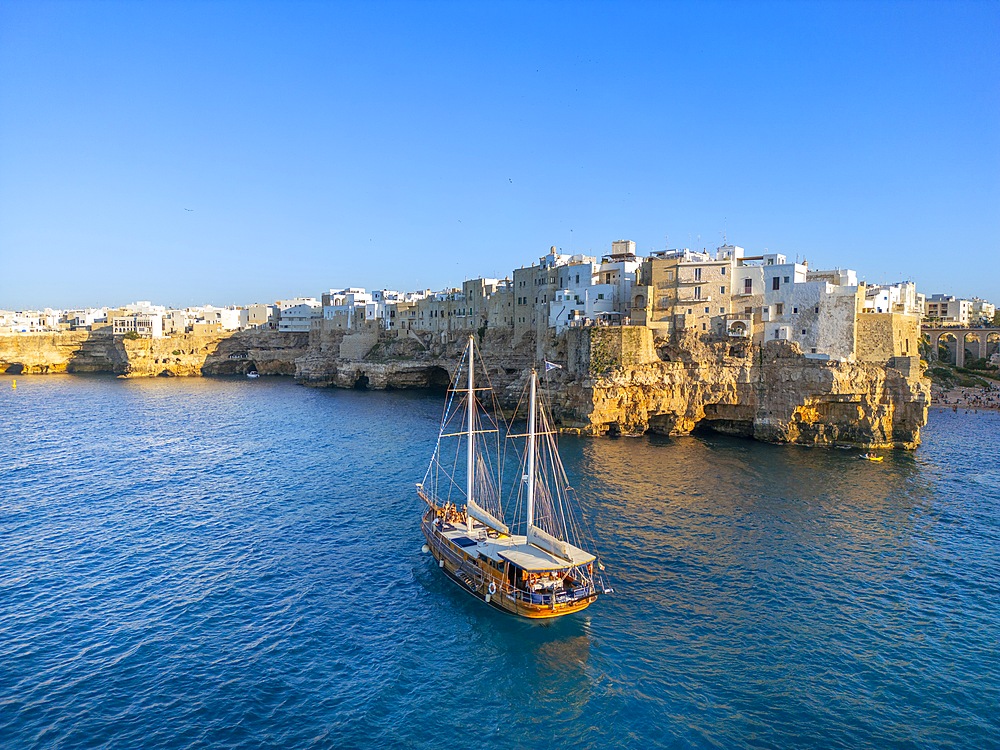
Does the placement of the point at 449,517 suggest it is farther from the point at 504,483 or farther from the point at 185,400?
the point at 185,400

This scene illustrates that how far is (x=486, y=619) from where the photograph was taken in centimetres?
2248

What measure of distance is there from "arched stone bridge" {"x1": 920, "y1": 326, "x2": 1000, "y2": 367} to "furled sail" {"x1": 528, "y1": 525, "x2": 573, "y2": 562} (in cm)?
10566

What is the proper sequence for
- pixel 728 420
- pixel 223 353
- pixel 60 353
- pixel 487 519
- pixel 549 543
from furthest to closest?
pixel 60 353, pixel 223 353, pixel 728 420, pixel 487 519, pixel 549 543

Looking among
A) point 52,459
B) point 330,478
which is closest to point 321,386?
point 52,459

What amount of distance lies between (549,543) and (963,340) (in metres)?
113

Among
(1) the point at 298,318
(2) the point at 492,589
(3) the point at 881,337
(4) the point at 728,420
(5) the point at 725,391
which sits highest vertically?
(1) the point at 298,318

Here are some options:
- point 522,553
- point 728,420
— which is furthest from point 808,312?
point 522,553

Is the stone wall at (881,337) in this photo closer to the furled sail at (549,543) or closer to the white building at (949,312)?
the furled sail at (549,543)

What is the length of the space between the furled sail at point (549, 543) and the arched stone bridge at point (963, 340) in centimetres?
10566

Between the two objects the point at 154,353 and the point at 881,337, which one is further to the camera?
the point at 154,353

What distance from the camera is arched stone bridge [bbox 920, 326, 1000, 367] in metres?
104

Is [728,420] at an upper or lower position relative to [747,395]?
lower

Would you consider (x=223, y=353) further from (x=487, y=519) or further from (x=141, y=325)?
(x=487, y=519)

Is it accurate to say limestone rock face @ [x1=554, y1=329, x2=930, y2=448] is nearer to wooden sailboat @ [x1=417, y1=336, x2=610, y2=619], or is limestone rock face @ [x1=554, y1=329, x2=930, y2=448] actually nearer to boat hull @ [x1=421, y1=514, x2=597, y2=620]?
wooden sailboat @ [x1=417, y1=336, x2=610, y2=619]
